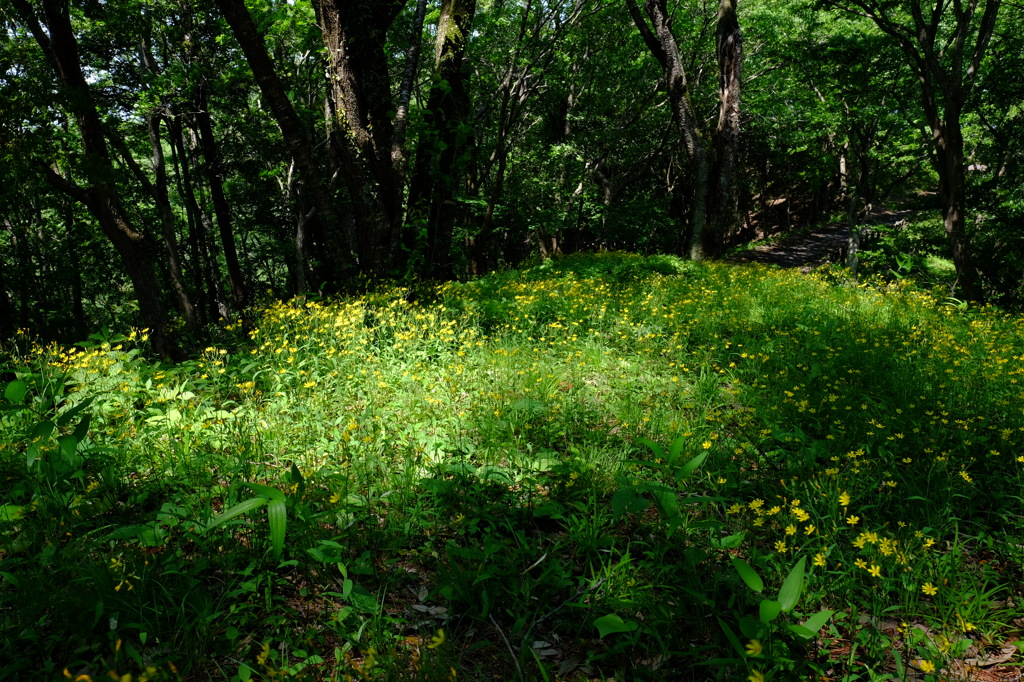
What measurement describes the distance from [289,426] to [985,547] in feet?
14.0

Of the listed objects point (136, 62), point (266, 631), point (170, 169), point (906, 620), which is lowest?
point (906, 620)

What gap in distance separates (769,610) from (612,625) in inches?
23.9

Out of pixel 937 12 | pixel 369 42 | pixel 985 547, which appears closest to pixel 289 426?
pixel 985 547

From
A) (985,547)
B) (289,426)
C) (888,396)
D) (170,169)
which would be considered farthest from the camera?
(170,169)

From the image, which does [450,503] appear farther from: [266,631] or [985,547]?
[985,547]

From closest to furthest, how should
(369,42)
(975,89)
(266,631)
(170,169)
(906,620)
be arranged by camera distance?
1. (266,631)
2. (906,620)
3. (369,42)
4. (975,89)
5. (170,169)

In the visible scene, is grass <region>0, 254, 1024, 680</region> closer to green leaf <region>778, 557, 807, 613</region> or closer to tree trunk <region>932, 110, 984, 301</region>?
green leaf <region>778, 557, 807, 613</region>

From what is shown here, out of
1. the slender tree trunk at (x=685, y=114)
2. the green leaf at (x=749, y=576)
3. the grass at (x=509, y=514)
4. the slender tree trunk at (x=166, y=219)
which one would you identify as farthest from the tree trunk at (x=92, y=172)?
the slender tree trunk at (x=685, y=114)

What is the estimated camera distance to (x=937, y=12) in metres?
8.03

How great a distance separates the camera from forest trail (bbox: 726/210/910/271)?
18267 millimetres

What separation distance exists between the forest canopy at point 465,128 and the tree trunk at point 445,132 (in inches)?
1.3

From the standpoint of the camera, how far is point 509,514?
9.23ft

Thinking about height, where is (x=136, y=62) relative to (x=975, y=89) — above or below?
above

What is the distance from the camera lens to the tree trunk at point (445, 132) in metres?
7.04
